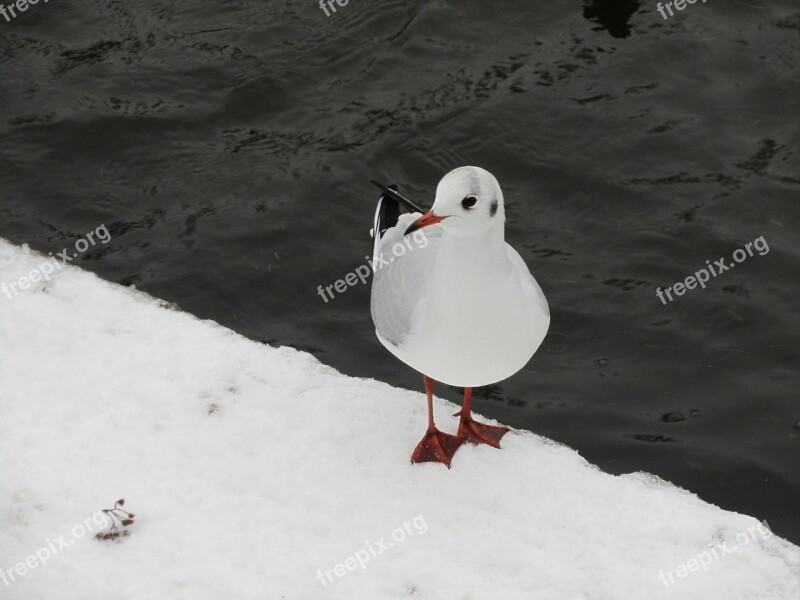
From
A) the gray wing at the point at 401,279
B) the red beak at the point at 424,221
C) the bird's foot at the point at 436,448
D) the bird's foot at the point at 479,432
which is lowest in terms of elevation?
the bird's foot at the point at 479,432

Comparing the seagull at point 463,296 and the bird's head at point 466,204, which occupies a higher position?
the bird's head at point 466,204

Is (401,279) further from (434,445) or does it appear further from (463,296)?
(434,445)

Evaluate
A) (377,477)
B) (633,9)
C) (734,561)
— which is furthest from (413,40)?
(734,561)

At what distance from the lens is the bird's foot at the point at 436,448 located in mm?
5359

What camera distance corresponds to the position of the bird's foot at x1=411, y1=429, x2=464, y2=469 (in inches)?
211

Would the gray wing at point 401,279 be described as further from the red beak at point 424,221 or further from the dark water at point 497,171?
the dark water at point 497,171

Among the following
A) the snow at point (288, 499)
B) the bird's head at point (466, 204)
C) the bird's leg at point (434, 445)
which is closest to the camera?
the bird's head at point (466, 204)

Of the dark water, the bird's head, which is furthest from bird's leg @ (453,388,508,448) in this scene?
the bird's head

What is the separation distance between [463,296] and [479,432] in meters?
1.20

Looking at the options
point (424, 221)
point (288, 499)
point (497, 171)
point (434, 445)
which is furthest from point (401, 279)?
point (497, 171)

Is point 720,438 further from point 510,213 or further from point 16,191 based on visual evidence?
point 16,191

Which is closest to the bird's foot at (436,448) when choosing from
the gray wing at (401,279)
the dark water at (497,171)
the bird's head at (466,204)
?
the dark water at (497,171)

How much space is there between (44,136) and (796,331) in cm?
633

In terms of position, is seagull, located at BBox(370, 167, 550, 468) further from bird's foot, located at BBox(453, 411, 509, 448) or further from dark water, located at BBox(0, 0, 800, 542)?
dark water, located at BBox(0, 0, 800, 542)
